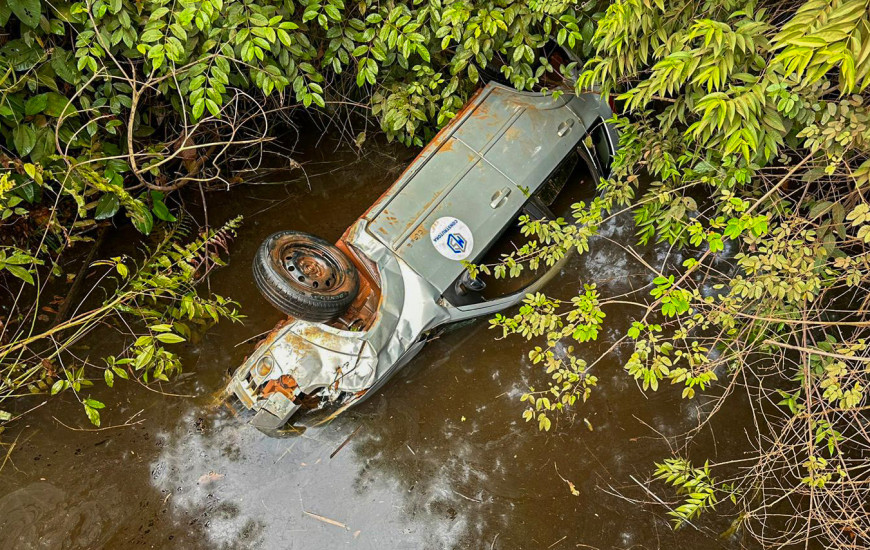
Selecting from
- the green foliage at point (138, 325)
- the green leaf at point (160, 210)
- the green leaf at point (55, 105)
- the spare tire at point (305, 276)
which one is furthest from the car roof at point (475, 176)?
the green leaf at point (55, 105)

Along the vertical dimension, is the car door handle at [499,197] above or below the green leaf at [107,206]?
below

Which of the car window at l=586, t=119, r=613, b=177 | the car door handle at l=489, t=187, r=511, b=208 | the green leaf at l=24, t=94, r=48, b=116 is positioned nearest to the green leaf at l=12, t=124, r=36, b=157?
the green leaf at l=24, t=94, r=48, b=116

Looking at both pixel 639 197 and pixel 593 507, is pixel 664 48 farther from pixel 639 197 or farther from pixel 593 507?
pixel 593 507

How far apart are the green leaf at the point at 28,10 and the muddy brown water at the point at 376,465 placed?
2.24 m

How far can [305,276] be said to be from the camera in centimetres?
386

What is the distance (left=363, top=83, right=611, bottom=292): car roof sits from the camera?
3.99 meters


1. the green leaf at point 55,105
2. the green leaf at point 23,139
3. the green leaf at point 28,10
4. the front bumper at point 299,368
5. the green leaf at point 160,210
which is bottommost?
the front bumper at point 299,368

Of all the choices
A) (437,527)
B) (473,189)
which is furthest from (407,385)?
(473,189)

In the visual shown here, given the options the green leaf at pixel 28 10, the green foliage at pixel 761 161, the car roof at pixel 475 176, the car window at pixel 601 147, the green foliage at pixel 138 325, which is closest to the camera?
the green foliage at pixel 761 161

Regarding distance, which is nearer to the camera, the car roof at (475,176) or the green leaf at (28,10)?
the green leaf at (28,10)

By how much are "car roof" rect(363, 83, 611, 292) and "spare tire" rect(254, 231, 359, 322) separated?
354mm

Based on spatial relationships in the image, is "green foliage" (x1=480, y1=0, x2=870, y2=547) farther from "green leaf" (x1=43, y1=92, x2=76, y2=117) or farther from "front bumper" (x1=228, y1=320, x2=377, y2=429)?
"green leaf" (x1=43, y1=92, x2=76, y2=117)

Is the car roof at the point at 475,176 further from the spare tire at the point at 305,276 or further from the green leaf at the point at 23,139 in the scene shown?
the green leaf at the point at 23,139

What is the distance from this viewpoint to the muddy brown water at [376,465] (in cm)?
405
